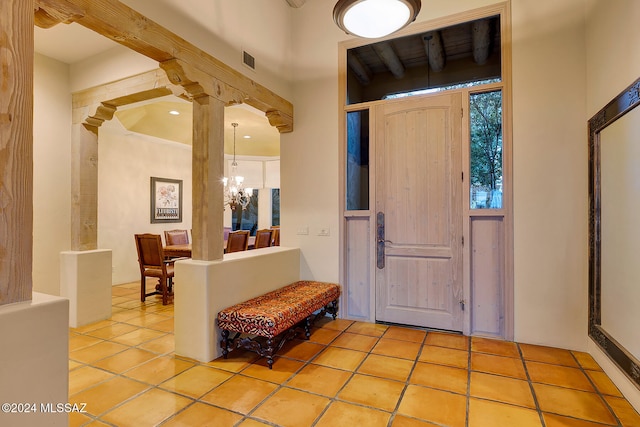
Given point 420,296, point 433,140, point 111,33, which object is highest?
point 111,33

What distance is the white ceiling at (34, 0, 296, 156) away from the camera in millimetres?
2711

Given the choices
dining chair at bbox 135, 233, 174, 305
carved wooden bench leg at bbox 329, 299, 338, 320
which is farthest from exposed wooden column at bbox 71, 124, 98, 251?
carved wooden bench leg at bbox 329, 299, 338, 320

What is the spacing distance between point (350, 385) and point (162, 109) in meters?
5.29

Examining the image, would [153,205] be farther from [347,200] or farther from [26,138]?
[26,138]

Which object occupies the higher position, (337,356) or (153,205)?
(153,205)

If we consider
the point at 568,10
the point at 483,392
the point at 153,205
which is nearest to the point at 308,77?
the point at 568,10

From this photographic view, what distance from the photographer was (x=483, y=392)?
7.30ft

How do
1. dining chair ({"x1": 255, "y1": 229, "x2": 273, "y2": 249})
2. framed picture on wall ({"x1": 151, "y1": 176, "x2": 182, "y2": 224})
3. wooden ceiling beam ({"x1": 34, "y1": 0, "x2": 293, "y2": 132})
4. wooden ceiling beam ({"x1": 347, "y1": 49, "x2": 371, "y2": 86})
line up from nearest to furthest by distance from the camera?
1. wooden ceiling beam ({"x1": 34, "y1": 0, "x2": 293, "y2": 132})
2. wooden ceiling beam ({"x1": 347, "y1": 49, "x2": 371, "y2": 86})
3. dining chair ({"x1": 255, "y1": 229, "x2": 273, "y2": 249})
4. framed picture on wall ({"x1": 151, "y1": 176, "x2": 182, "y2": 224})

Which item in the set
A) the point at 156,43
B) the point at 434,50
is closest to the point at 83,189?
the point at 156,43

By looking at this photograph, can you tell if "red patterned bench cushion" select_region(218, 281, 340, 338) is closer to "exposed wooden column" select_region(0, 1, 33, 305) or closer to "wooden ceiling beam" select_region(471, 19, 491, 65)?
"exposed wooden column" select_region(0, 1, 33, 305)

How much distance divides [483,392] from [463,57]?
126 inches

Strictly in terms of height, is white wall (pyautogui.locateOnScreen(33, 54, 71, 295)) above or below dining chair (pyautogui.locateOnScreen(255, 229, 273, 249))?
above

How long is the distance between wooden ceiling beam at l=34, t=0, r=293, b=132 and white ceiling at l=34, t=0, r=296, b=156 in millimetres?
145

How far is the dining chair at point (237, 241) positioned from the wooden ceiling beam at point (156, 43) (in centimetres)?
207
